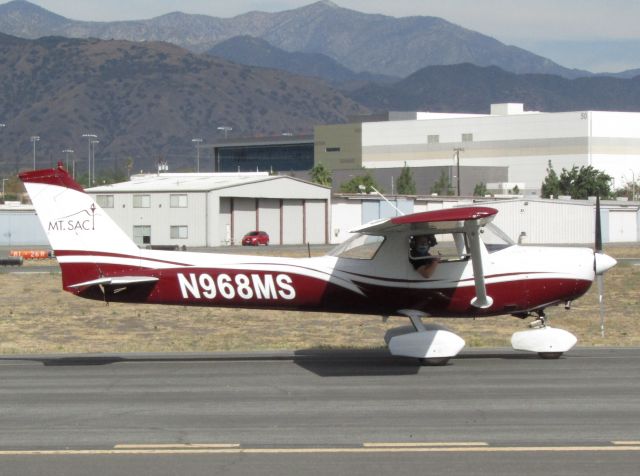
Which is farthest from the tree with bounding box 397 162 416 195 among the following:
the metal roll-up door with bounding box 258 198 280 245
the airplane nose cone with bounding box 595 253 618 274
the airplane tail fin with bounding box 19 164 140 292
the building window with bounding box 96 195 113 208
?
the airplane tail fin with bounding box 19 164 140 292

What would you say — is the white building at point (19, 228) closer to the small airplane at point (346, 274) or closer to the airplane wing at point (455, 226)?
the small airplane at point (346, 274)

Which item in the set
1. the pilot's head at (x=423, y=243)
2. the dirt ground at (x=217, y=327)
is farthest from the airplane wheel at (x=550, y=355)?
the dirt ground at (x=217, y=327)

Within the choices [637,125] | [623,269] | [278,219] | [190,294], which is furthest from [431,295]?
[637,125]

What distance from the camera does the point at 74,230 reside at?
15969 mm

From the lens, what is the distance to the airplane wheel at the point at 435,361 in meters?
15.4

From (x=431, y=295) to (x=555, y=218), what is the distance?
163 feet

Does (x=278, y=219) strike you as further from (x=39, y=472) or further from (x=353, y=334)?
(x=39, y=472)

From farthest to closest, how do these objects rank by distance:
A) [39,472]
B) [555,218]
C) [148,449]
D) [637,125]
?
[637,125] → [555,218] → [148,449] → [39,472]

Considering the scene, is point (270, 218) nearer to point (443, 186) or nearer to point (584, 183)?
point (584, 183)

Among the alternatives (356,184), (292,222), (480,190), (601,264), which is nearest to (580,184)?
(480,190)

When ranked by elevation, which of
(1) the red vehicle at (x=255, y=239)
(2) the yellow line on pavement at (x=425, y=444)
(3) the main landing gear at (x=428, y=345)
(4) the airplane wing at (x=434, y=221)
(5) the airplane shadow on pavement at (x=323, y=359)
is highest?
(4) the airplane wing at (x=434, y=221)

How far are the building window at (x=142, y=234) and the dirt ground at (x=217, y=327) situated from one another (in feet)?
125

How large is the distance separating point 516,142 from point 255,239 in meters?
56.3

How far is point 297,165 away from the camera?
167m
